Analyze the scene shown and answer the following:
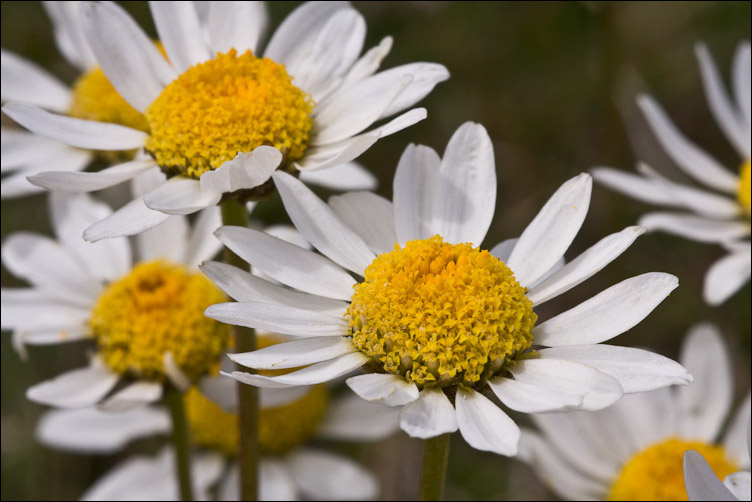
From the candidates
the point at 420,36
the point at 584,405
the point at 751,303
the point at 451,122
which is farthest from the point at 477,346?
the point at 420,36

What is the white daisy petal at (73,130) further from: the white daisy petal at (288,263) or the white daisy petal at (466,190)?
the white daisy petal at (466,190)

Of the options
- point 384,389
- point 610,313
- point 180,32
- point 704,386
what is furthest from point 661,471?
point 180,32

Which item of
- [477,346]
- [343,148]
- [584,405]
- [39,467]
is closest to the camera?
[584,405]

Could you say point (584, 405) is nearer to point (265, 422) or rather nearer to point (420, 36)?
point (265, 422)

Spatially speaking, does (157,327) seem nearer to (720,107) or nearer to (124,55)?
(124,55)

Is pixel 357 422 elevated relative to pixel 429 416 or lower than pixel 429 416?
lower

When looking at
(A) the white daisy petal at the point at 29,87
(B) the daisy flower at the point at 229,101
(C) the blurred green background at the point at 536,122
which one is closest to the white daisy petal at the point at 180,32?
(B) the daisy flower at the point at 229,101
